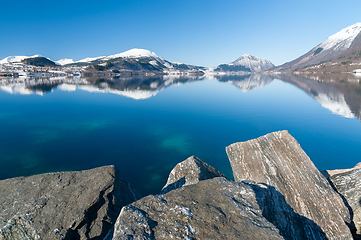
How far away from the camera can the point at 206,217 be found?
383cm

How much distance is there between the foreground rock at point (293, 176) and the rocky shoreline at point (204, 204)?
3cm

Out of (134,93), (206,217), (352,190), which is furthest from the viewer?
(134,93)

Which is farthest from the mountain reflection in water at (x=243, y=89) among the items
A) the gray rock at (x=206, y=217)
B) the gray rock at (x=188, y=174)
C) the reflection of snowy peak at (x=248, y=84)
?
the gray rock at (x=206, y=217)

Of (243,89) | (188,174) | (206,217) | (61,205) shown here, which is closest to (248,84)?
(243,89)

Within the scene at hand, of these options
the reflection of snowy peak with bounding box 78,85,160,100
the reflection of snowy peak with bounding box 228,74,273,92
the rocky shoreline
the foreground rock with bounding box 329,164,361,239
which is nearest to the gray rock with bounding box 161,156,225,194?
the rocky shoreline

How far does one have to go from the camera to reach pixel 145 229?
136 inches

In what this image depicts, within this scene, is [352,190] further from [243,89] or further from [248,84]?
[248,84]

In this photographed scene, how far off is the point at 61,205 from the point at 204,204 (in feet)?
13.4

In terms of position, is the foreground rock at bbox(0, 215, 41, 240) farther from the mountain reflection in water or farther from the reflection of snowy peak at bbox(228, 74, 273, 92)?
the reflection of snowy peak at bbox(228, 74, 273, 92)

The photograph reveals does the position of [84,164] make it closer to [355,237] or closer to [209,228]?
[209,228]

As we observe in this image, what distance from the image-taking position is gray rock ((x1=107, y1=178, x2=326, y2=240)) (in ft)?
11.2

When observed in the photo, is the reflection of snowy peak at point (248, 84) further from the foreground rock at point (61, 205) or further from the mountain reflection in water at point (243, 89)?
the foreground rock at point (61, 205)

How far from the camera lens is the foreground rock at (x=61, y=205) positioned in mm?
4371

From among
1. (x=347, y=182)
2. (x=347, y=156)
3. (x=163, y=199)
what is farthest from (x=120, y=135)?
(x=347, y=156)
